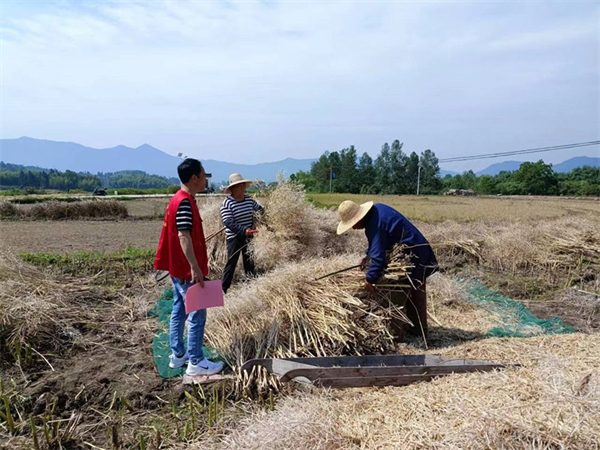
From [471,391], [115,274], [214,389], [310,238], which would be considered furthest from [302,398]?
[115,274]

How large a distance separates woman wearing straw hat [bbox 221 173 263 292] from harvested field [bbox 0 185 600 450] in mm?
239

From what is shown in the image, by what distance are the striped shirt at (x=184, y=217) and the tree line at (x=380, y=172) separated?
51.7 meters

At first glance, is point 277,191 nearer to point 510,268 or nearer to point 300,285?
point 300,285

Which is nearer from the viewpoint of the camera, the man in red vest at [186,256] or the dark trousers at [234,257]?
the man in red vest at [186,256]

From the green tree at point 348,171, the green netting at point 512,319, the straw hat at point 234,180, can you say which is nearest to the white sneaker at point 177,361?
the straw hat at point 234,180

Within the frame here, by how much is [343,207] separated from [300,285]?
0.83 meters

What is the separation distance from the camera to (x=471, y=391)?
2.58 m

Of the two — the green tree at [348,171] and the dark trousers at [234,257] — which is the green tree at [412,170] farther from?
the dark trousers at [234,257]

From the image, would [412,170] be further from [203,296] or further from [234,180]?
[203,296]

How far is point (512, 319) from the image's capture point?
4977mm

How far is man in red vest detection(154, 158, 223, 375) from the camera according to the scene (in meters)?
3.09

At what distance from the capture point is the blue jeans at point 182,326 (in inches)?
130

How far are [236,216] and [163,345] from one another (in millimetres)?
1929

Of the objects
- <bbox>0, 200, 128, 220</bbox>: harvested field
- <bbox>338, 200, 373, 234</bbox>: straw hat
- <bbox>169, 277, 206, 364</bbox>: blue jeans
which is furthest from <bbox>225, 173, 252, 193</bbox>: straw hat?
<bbox>0, 200, 128, 220</bbox>: harvested field
